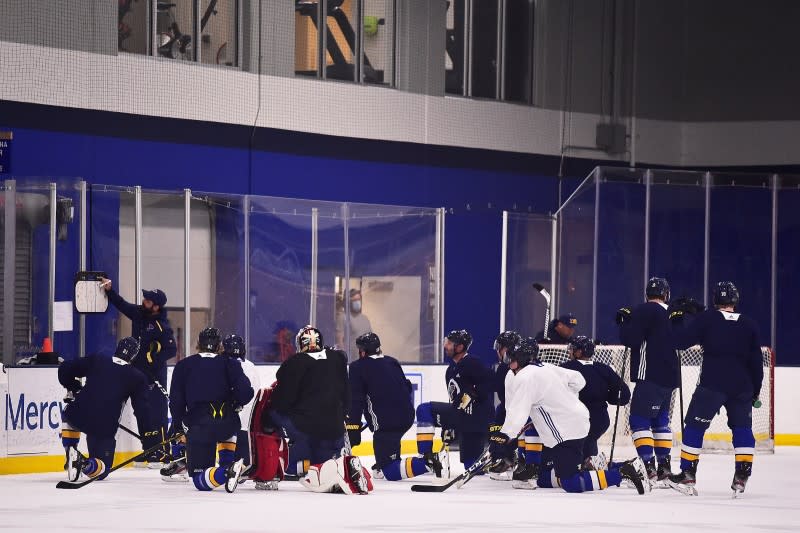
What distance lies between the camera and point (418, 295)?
14656 millimetres

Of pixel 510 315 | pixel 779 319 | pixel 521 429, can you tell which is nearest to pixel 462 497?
pixel 521 429

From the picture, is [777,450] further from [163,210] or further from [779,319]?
[163,210]

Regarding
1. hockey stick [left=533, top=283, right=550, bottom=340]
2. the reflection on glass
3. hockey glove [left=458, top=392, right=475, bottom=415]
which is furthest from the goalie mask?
the reflection on glass

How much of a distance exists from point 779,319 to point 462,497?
725cm

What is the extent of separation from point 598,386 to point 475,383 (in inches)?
42.5

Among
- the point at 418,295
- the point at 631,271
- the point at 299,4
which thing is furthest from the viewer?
the point at 299,4

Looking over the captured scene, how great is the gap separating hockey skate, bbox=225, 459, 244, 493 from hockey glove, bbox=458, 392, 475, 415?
6.45ft

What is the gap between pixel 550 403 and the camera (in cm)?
1021

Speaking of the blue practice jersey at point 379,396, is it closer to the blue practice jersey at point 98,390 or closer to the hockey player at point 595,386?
the hockey player at point 595,386

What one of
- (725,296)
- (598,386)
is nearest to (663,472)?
(598,386)

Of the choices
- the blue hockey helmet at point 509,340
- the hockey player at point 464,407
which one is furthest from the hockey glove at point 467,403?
the blue hockey helmet at point 509,340

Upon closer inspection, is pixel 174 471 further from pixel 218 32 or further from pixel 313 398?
pixel 218 32

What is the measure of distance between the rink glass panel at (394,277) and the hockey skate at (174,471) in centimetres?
310

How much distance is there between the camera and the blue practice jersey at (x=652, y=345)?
10789 millimetres
